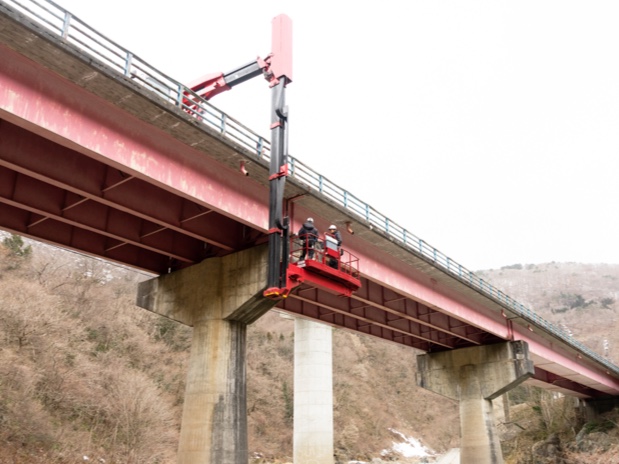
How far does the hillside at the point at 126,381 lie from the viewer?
27.7 meters

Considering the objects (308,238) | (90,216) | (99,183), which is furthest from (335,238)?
(90,216)

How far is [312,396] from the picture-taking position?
33.8m

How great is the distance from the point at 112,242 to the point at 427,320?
18.0 m

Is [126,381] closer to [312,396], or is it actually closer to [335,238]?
[312,396]

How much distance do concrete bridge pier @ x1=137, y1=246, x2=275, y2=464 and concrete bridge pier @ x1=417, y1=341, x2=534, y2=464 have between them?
20.9m

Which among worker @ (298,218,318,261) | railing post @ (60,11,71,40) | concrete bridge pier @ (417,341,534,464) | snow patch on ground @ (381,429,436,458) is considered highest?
railing post @ (60,11,71,40)

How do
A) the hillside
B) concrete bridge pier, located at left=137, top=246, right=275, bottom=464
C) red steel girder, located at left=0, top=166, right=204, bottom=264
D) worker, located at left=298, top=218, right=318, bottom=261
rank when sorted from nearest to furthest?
red steel girder, located at left=0, top=166, right=204, bottom=264, worker, located at left=298, top=218, right=318, bottom=261, concrete bridge pier, located at left=137, top=246, right=275, bottom=464, the hillside

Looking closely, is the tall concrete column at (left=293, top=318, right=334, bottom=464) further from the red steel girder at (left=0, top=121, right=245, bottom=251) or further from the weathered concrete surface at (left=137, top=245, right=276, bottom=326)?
the red steel girder at (left=0, top=121, right=245, bottom=251)

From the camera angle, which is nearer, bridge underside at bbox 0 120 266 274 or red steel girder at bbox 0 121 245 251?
red steel girder at bbox 0 121 245 251

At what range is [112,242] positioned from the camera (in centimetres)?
2022

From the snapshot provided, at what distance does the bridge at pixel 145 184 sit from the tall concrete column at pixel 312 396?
687 cm

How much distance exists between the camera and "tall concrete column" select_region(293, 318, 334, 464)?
109 feet

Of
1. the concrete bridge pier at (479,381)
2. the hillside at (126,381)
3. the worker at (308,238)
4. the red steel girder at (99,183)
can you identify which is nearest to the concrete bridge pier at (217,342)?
the red steel girder at (99,183)

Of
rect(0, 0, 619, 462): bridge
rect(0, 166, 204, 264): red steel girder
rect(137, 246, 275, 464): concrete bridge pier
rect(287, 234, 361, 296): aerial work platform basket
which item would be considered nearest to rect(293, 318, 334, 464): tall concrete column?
rect(0, 0, 619, 462): bridge
